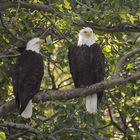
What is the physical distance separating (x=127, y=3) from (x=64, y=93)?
1124mm

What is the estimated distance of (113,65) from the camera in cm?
552

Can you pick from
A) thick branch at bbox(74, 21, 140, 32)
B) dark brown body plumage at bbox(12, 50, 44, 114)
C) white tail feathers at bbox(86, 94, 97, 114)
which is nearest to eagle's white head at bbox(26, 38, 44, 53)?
dark brown body plumage at bbox(12, 50, 44, 114)

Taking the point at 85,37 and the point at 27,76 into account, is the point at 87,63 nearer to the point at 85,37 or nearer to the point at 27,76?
the point at 85,37

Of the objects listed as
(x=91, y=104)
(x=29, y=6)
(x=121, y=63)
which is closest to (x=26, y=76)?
(x=91, y=104)

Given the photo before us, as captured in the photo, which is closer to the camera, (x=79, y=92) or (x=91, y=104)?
(x=79, y=92)

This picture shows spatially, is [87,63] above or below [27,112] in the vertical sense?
above

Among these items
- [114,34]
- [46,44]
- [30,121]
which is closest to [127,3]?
[114,34]

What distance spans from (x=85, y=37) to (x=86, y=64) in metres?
0.29

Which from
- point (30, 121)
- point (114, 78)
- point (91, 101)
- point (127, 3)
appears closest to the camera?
point (114, 78)

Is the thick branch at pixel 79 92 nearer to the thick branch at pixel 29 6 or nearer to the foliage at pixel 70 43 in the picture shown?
the foliage at pixel 70 43

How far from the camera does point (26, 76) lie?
18.7 feet

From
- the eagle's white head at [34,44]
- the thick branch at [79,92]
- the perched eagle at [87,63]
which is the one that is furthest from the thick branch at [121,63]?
the eagle's white head at [34,44]

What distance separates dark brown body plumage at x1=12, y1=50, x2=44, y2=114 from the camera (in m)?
5.52

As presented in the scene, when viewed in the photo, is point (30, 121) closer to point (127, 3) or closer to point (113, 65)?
point (113, 65)
